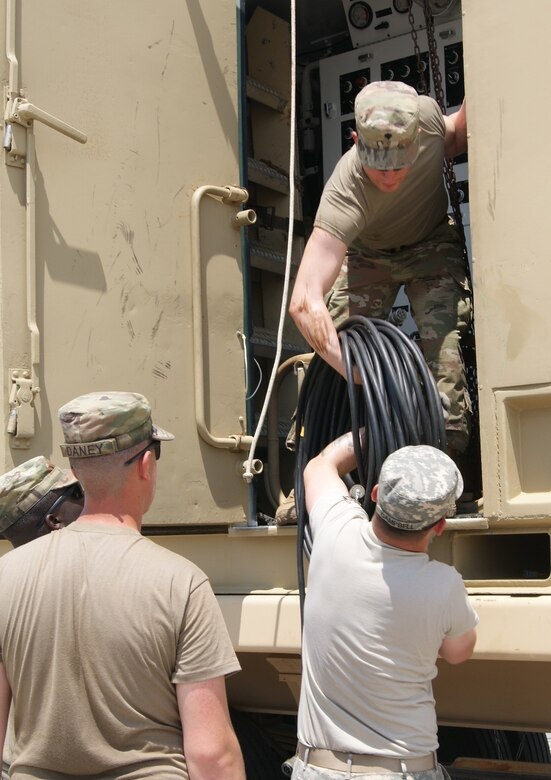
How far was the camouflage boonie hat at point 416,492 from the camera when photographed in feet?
7.63

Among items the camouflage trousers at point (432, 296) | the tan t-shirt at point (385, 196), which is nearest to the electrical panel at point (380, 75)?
the camouflage trousers at point (432, 296)

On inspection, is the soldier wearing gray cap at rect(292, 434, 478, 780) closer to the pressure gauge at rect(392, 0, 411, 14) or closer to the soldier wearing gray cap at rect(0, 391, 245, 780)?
the soldier wearing gray cap at rect(0, 391, 245, 780)

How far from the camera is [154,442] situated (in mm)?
2330

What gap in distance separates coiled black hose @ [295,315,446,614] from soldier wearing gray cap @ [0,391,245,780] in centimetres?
95

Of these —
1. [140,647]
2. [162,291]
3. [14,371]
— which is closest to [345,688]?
[140,647]

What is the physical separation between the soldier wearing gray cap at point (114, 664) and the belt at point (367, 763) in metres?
0.38

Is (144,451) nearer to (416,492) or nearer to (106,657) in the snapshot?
(106,657)

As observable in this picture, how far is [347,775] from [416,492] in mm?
652

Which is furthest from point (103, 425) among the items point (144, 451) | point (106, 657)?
point (106, 657)

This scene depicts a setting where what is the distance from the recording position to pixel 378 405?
10.0 ft

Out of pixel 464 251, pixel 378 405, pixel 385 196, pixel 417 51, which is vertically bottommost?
pixel 378 405

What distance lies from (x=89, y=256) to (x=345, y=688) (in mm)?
1696

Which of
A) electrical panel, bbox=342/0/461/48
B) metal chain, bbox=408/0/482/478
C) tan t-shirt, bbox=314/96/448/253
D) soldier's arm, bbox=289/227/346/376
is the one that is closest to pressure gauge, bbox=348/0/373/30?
electrical panel, bbox=342/0/461/48

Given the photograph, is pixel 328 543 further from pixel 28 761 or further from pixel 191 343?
pixel 191 343
